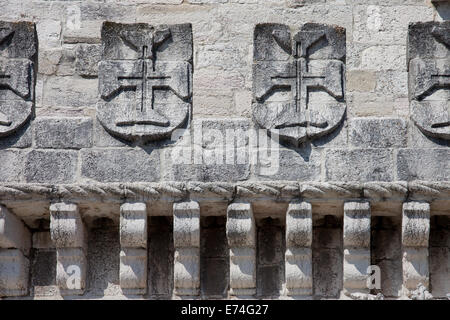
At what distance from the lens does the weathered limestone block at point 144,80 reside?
10.1m

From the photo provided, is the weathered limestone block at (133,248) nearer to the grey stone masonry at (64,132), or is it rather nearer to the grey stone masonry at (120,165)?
the grey stone masonry at (120,165)

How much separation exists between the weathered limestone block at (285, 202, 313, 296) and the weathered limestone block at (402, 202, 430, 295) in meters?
0.57

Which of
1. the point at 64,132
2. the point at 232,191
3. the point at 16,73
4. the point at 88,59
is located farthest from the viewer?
the point at 88,59

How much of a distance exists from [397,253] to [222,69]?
1.73m

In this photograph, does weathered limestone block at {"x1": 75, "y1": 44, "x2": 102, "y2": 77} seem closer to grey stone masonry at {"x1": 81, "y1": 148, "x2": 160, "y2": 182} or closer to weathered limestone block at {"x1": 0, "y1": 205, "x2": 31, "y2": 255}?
grey stone masonry at {"x1": 81, "y1": 148, "x2": 160, "y2": 182}

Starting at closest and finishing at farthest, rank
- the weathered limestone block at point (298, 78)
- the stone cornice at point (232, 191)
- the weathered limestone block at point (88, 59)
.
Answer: the stone cornice at point (232, 191)
the weathered limestone block at point (298, 78)
the weathered limestone block at point (88, 59)

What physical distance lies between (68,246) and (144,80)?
3.71ft

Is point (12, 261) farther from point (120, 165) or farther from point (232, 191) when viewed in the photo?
point (232, 191)

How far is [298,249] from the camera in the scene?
10.0 meters

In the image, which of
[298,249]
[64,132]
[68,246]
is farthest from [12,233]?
[298,249]

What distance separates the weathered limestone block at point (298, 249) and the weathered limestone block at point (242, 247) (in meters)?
0.21

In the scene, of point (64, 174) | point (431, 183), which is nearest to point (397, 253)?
point (431, 183)

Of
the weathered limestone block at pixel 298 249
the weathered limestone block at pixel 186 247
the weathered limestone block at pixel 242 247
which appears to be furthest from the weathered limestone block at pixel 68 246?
the weathered limestone block at pixel 298 249
